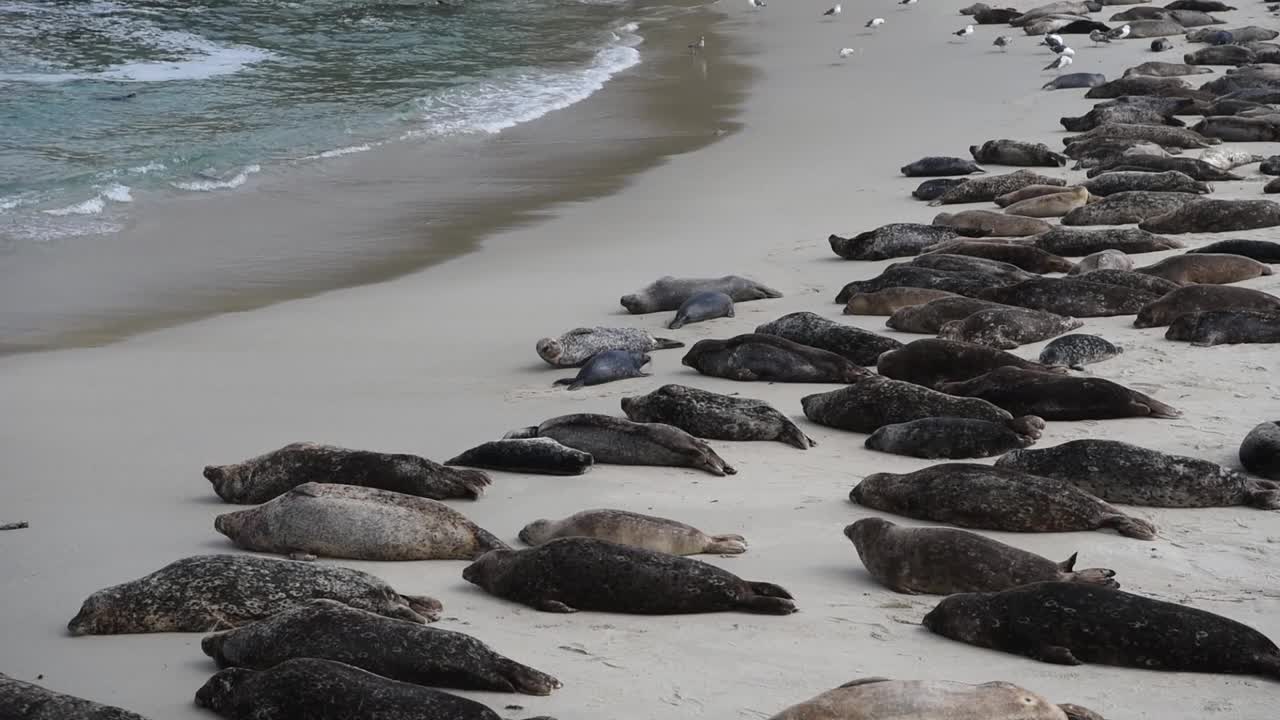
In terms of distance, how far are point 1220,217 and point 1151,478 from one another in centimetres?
525

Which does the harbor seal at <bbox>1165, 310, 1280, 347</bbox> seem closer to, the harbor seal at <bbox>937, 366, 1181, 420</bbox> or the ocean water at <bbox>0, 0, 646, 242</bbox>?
the harbor seal at <bbox>937, 366, 1181, 420</bbox>

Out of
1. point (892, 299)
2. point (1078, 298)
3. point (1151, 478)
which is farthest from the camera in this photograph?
point (892, 299)

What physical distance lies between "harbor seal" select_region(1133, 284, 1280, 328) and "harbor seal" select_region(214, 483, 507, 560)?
4135 millimetres

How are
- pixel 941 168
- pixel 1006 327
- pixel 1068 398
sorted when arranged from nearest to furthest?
pixel 1068 398, pixel 1006 327, pixel 941 168

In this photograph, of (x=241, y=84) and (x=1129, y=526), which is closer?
(x=1129, y=526)

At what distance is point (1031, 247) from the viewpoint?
29.0 feet

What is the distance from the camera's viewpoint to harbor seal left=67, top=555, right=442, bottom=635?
4176mm

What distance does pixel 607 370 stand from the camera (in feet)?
23.2

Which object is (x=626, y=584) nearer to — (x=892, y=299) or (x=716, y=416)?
(x=716, y=416)

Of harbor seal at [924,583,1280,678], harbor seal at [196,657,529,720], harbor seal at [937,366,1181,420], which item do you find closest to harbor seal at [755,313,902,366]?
harbor seal at [937,366,1181,420]

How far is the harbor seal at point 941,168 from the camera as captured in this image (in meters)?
12.3

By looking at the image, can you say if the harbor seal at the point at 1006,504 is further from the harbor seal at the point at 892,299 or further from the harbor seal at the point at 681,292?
the harbor seal at the point at 681,292

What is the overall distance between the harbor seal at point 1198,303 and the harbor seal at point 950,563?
137 inches

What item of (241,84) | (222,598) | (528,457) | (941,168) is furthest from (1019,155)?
(241,84)
